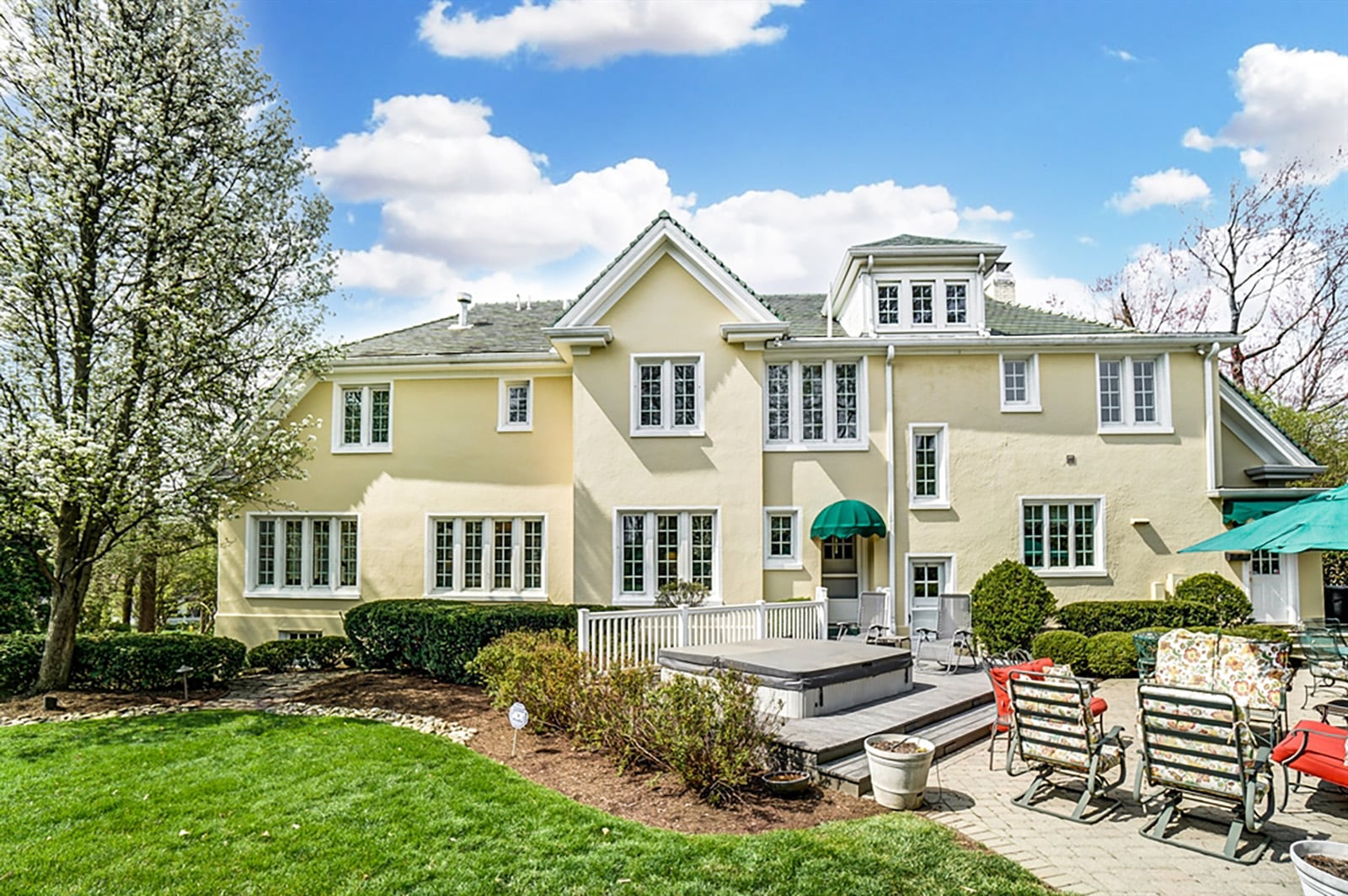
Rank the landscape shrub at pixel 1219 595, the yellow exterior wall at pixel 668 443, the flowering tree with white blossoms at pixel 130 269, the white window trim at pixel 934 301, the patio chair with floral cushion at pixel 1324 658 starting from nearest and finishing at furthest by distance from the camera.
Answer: the patio chair with floral cushion at pixel 1324 658 < the flowering tree with white blossoms at pixel 130 269 < the landscape shrub at pixel 1219 595 < the yellow exterior wall at pixel 668 443 < the white window trim at pixel 934 301

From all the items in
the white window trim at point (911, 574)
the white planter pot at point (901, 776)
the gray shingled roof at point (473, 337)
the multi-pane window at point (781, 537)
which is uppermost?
the gray shingled roof at point (473, 337)

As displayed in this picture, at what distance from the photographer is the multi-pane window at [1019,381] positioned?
1672 centimetres

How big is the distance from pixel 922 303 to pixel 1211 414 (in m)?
6.75

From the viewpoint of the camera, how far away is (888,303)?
57.8 ft

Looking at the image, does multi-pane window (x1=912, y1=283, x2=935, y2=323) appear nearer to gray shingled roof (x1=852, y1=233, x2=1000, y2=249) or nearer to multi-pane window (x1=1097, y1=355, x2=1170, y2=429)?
gray shingled roof (x1=852, y1=233, x2=1000, y2=249)

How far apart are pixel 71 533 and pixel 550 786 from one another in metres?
9.49

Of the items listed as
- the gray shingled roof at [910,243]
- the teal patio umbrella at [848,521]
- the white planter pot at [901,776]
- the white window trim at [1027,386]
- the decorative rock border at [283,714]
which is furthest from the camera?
the gray shingled roof at [910,243]

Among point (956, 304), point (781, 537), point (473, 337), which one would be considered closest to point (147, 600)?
point (473, 337)

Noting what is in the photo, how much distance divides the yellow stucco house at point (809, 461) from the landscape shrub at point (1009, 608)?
1.91 metres

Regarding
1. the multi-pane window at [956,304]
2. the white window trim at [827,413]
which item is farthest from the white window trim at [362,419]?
the multi-pane window at [956,304]

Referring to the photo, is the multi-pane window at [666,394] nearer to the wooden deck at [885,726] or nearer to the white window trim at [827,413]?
the white window trim at [827,413]

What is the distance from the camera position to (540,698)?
9094 mm

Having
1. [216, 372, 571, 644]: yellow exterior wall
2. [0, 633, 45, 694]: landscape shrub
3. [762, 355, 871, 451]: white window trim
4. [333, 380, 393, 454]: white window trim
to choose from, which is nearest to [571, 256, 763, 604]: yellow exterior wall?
[762, 355, 871, 451]: white window trim

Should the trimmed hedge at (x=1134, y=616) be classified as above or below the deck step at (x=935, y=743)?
above
